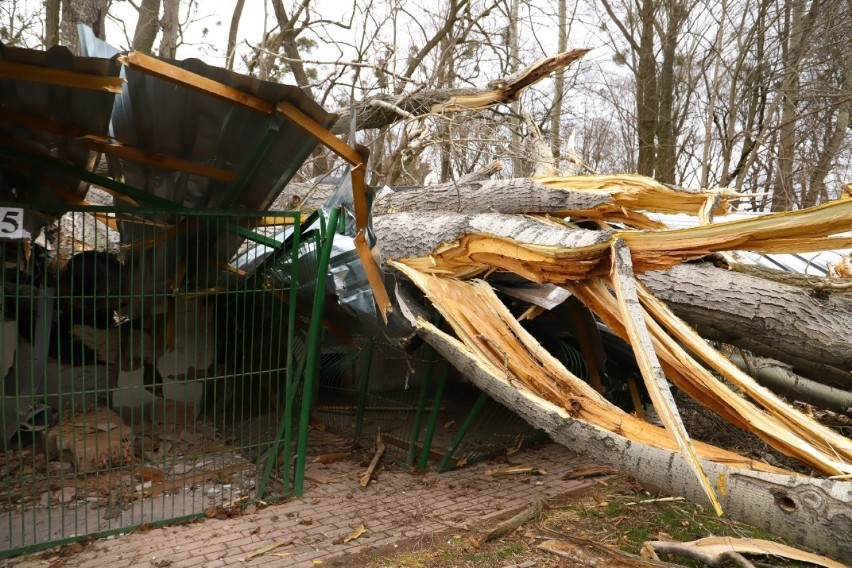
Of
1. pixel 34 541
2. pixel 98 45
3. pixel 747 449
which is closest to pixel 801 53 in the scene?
pixel 747 449

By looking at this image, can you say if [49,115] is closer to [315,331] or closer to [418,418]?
[315,331]

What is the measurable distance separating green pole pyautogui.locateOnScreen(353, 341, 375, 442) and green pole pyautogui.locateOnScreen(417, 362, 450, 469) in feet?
2.33

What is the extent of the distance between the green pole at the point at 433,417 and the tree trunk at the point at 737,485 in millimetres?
1614

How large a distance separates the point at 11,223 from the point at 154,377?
1890mm

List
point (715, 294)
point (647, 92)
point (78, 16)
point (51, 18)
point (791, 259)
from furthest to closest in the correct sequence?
1. point (647, 92)
2. point (51, 18)
3. point (791, 259)
4. point (78, 16)
5. point (715, 294)

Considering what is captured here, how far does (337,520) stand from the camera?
14.9ft

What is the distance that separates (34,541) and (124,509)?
2.11 ft

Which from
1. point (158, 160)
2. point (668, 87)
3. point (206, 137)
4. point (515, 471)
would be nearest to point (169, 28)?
point (158, 160)

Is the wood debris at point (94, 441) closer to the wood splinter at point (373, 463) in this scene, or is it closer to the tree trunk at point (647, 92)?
the wood splinter at point (373, 463)

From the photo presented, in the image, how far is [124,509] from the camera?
14.8ft

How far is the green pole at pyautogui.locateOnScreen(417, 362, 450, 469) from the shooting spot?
5409mm

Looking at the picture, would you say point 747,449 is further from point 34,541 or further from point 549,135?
point 34,541

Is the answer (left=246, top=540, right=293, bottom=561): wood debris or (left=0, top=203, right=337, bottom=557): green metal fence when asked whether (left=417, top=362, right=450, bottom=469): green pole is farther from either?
(left=246, top=540, right=293, bottom=561): wood debris

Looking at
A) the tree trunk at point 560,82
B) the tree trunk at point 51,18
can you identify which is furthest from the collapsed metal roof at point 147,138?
the tree trunk at point 560,82
